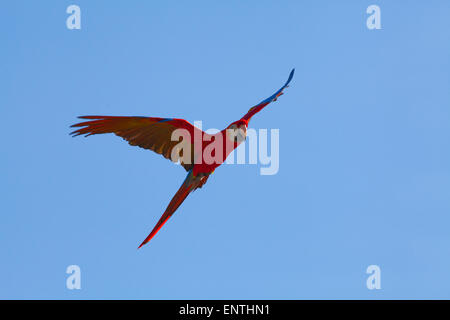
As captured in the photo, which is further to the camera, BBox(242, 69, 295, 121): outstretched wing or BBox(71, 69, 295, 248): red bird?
BBox(242, 69, 295, 121): outstretched wing

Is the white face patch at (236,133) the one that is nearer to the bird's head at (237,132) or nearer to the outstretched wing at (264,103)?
the bird's head at (237,132)

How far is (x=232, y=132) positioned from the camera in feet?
35.4

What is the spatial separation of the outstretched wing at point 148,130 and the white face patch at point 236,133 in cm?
74

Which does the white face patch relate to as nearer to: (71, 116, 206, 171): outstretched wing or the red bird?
the red bird

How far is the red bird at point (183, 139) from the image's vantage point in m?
10.9

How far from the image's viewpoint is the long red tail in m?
10.8

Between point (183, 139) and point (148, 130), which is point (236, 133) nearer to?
point (183, 139)

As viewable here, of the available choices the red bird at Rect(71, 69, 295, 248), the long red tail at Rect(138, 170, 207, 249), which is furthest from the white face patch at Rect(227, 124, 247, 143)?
the long red tail at Rect(138, 170, 207, 249)

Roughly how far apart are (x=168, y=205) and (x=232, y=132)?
1732mm

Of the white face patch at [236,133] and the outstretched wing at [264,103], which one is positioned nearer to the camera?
the white face patch at [236,133]

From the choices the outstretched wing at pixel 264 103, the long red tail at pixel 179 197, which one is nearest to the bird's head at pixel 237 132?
the outstretched wing at pixel 264 103
